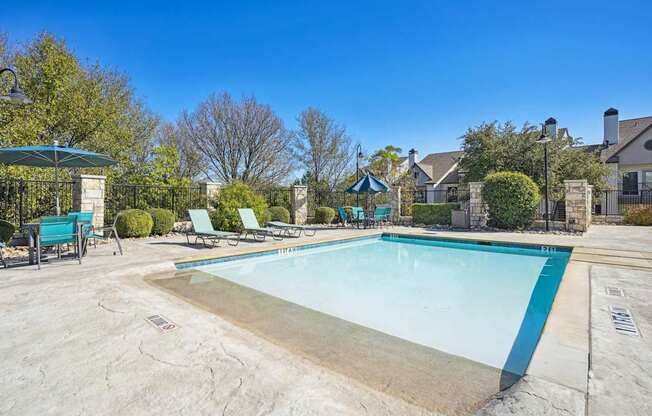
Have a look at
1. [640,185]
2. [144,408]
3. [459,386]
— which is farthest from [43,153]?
[640,185]

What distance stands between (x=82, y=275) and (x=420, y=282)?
5.38m

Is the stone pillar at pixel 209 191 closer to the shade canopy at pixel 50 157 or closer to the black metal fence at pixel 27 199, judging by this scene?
the black metal fence at pixel 27 199

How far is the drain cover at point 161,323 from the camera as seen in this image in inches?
113

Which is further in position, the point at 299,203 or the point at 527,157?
the point at 299,203

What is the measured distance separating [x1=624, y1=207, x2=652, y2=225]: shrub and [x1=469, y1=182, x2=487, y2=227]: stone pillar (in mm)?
6329

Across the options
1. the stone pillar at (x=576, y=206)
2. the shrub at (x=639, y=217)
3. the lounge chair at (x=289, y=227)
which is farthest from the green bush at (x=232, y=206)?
the shrub at (x=639, y=217)

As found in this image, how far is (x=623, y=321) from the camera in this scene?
2887 millimetres

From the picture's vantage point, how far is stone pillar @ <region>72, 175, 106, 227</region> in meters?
8.86

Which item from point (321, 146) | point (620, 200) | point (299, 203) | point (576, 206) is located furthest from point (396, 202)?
point (620, 200)

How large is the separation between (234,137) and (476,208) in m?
15.7

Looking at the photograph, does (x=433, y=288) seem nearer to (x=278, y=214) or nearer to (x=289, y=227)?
(x=289, y=227)

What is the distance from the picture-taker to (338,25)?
1145 cm

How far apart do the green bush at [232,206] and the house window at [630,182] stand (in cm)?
2327

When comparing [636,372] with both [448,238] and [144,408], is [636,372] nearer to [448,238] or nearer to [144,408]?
[144,408]
